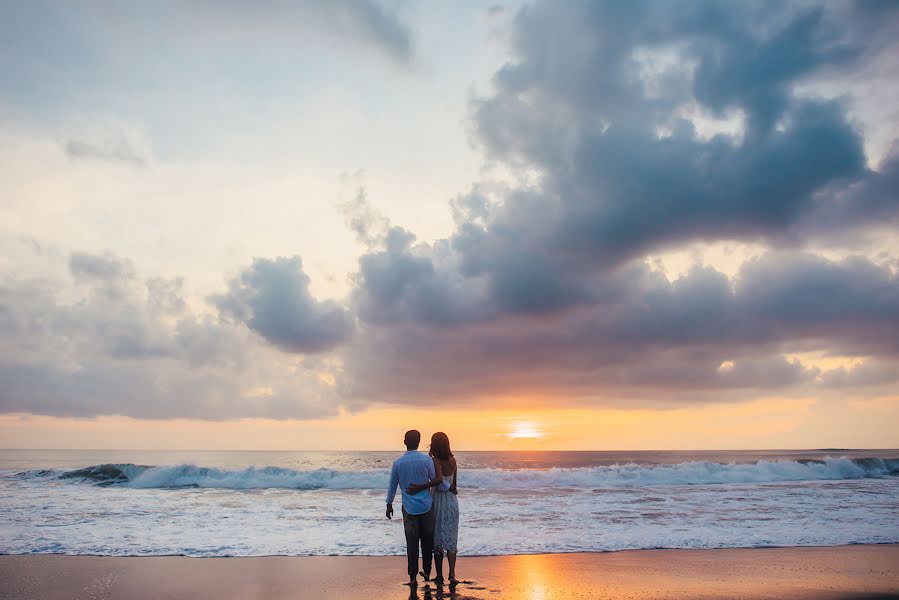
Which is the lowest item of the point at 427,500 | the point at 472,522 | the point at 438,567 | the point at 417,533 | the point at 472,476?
the point at 472,476

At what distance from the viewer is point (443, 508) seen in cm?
855

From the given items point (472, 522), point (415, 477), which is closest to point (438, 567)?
point (415, 477)

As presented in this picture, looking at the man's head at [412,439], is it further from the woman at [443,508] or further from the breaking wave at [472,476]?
the breaking wave at [472,476]

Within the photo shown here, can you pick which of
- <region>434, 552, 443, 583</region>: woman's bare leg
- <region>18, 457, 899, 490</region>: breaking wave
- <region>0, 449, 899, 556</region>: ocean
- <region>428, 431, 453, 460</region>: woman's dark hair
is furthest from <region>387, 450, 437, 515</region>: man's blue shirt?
<region>18, 457, 899, 490</region>: breaking wave

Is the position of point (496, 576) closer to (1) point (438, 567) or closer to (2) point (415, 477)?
(1) point (438, 567)

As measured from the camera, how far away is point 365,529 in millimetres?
14531

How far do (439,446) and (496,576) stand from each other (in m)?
2.42

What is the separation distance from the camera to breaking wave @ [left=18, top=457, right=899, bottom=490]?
32.9 meters

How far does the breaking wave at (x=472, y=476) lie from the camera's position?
32.9 metres

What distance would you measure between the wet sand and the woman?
1.39 ft

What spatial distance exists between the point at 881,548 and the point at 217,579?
41.8ft

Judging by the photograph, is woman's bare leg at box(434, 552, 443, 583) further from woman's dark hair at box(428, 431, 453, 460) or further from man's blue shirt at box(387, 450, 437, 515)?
woman's dark hair at box(428, 431, 453, 460)

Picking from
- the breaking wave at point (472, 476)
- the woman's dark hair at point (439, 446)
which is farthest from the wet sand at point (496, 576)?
the breaking wave at point (472, 476)

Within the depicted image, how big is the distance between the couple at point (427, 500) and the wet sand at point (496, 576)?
18.5 inches
